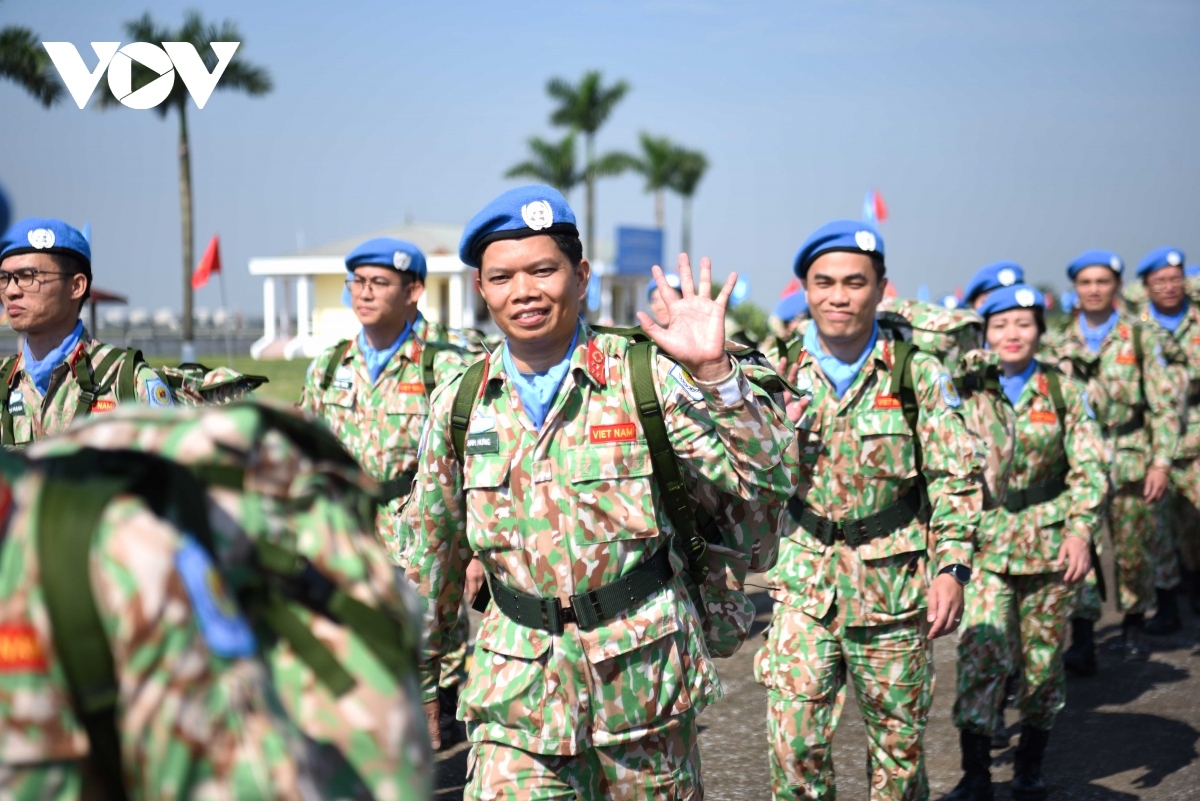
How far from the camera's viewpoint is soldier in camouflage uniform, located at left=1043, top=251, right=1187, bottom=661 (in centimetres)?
907

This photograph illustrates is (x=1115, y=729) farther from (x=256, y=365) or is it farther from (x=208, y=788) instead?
(x=256, y=365)

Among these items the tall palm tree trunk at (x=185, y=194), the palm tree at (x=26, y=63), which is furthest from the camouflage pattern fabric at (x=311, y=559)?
the tall palm tree trunk at (x=185, y=194)

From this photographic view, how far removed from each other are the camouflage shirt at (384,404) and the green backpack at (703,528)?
10.6 feet

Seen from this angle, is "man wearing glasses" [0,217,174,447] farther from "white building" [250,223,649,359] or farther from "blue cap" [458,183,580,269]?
"white building" [250,223,649,359]

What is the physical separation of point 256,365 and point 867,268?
19391mm

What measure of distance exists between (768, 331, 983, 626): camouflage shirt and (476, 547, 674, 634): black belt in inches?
65.8

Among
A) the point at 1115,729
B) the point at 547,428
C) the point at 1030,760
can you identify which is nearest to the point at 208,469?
the point at 547,428

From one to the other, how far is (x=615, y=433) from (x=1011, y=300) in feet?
12.8

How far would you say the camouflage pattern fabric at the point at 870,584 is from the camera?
4.99m

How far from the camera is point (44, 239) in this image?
5309 millimetres

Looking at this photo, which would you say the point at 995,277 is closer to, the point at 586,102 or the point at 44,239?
the point at 44,239

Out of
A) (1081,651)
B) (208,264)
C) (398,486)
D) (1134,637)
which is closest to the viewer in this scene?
(398,486)

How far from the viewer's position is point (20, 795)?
1.51 metres

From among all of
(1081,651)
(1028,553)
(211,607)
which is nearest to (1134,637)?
(1081,651)
